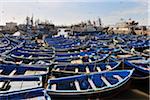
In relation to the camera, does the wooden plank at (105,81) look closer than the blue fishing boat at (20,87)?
No

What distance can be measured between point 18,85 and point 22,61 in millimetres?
7032

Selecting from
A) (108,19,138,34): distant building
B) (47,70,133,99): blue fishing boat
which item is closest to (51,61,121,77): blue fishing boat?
(47,70,133,99): blue fishing boat

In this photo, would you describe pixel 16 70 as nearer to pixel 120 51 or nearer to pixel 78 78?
pixel 78 78

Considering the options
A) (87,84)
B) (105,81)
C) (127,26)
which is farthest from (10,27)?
(105,81)

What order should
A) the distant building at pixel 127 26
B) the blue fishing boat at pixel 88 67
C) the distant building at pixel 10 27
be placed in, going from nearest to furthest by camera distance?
1. the blue fishing boat at pixel 88 67
2. the distant building at pixel 127 26
3. the distant building at pixel 10 27

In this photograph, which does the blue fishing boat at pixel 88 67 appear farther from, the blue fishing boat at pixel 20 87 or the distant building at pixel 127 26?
the distant building at pixel 127 26

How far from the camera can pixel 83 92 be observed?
34.7 ft

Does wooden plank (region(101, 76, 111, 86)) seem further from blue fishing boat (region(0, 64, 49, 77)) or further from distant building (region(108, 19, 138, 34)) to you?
distant building (region(108, 19, 138, 34))

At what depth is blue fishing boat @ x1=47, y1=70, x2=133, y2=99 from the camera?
34.4 ft

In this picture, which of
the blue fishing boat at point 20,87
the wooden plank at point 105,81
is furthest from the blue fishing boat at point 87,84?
the blue fishing boat at point 20,87

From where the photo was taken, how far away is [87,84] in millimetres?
12516

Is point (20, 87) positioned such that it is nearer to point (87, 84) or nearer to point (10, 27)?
point (87, 84)

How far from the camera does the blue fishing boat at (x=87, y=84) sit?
1049 cm

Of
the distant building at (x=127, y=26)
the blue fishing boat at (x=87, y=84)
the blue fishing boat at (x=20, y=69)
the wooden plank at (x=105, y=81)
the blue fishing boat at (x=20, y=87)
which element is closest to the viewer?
the blue fishing boat at (x=20, y=87)
